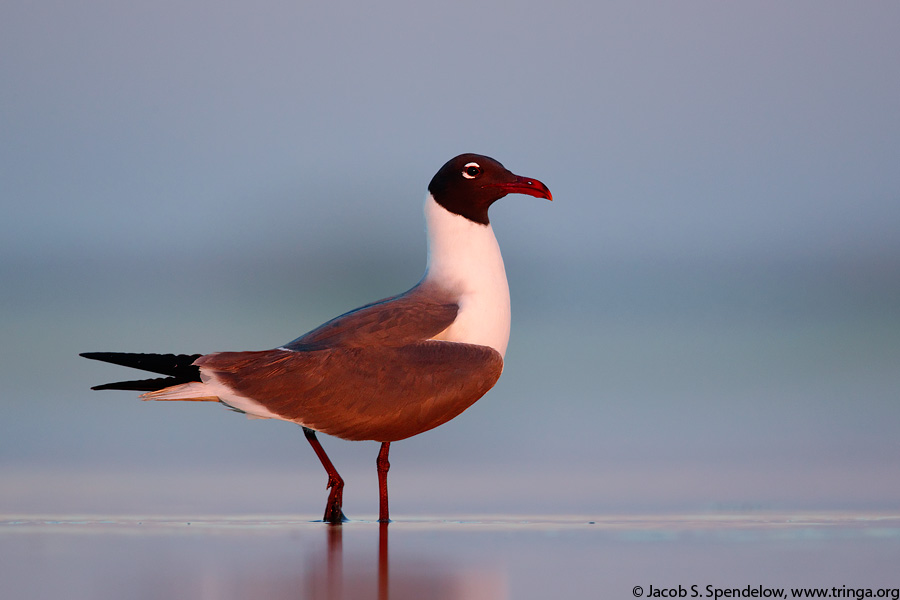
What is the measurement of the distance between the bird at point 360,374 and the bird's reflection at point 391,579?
46.5 inches

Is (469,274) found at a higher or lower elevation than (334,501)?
higher

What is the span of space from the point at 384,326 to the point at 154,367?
50.7 inches

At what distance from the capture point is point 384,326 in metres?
6.53

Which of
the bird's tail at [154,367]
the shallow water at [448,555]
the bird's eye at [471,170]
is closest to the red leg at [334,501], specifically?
the shallow water at [448,555]

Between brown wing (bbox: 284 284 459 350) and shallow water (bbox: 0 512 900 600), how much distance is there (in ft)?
3.33

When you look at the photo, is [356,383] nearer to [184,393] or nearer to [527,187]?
[184,393]

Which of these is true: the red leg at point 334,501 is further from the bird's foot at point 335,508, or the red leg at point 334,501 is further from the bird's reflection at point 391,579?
the bird's reflection at point 391,579

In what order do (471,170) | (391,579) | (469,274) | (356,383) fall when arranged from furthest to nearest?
(471,170) → (469,274) → (356,383) → (391,579)

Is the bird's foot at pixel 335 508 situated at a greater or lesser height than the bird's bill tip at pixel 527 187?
lesser

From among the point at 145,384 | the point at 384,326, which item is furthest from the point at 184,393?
the point at 384,326

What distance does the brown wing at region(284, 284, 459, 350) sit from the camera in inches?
256

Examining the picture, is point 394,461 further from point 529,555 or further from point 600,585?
point 600,585

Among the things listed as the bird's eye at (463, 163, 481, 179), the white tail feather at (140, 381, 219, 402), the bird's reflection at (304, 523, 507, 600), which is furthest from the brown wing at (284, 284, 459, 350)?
the bird's reflection at (304, 523, 507, 600)

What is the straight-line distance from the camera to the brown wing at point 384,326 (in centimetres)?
649
